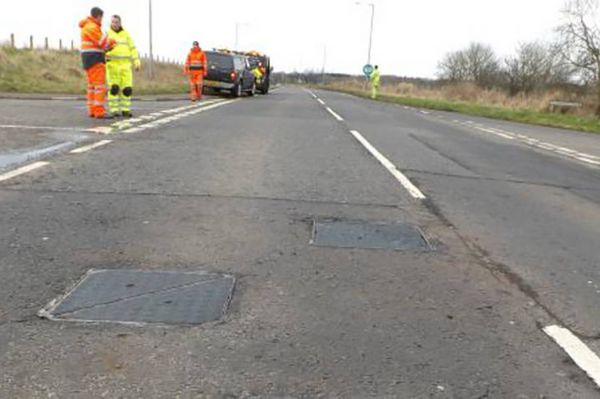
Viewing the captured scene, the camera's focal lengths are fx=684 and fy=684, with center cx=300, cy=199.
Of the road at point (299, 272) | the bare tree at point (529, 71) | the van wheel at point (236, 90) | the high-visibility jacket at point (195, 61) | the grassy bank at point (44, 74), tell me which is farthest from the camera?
the bare tree at point (529, 71)

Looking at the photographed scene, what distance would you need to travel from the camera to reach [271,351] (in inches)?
138

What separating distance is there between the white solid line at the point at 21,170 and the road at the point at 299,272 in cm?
5

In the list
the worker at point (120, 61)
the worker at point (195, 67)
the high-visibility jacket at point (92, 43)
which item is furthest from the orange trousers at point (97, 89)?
the worker at point (195, 67)

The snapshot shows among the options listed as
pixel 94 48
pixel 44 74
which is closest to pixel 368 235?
pixel 94 48

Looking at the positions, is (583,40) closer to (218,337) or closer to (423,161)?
(423,161)

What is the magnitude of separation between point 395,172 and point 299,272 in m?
5.00

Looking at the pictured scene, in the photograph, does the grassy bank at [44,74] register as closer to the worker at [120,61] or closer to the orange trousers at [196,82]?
the orange trousers at [196,82]

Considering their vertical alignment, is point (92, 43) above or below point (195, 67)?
above

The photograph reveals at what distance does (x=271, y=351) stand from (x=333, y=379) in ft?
1.36

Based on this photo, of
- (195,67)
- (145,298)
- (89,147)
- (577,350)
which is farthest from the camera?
(195,67)

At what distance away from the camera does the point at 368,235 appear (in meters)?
5.93

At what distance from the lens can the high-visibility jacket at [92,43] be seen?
13.6 metres

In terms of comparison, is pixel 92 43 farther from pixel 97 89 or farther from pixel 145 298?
pixel 145 298

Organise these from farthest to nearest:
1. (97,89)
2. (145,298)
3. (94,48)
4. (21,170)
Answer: (97,89) → (94,48) → (21,170) → (145,298)
